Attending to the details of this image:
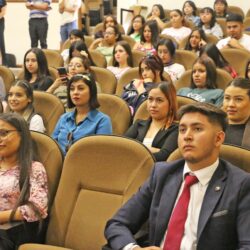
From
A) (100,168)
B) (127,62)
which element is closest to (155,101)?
(100,168)

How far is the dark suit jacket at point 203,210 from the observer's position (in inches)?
71.7

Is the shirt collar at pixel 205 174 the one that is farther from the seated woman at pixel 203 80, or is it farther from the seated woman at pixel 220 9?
the seated woman at pixel 220 9

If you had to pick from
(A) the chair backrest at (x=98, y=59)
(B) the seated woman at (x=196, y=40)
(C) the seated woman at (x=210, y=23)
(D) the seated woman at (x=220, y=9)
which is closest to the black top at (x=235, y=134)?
(A) the chair backrest at (x=98, y=59)

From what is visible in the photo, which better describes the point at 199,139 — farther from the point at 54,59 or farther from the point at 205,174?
the point at 54,59

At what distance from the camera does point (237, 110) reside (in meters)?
2.77

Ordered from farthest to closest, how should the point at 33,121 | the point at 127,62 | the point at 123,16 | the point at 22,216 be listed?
the point at 123,16 → the point at 127,62 → the point at 33,121 → the point at 22,216

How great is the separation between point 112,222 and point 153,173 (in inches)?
9.5

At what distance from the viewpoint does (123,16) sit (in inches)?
338

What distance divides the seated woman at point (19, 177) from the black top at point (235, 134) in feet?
3.05

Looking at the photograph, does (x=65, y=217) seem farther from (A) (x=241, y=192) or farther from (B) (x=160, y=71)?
(B) (x=160, y=71)

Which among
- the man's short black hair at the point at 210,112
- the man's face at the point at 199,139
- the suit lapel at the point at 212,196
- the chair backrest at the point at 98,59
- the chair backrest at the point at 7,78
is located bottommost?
the chair backrest at the point at 7,78

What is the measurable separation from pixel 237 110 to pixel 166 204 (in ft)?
3.22

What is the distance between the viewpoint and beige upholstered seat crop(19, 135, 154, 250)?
230 cm

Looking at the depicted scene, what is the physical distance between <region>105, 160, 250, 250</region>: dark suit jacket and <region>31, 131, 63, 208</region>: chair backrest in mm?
511
